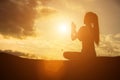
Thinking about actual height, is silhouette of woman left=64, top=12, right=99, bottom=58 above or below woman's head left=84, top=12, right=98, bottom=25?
below

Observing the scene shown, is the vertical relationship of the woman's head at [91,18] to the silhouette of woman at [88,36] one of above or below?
above

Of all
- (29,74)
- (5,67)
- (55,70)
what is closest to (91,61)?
(55,70)

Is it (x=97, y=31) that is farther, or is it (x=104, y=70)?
(x=97, y=31)

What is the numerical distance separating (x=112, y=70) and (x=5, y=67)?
15.5 feet

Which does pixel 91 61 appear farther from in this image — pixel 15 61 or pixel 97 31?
pixel 15 61

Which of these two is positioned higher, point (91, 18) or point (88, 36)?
point (91, 18)

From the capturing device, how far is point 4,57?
15.1 m

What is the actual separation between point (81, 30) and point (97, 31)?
77 centimetres

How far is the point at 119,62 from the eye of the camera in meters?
15.1

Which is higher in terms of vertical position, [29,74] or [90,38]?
[90,38]

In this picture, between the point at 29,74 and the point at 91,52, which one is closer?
the point at 29,74

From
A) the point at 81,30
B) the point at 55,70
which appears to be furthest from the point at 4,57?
the point at 81,30

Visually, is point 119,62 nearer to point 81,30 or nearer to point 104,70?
point 104,70

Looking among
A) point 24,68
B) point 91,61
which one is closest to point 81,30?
point 91,61
